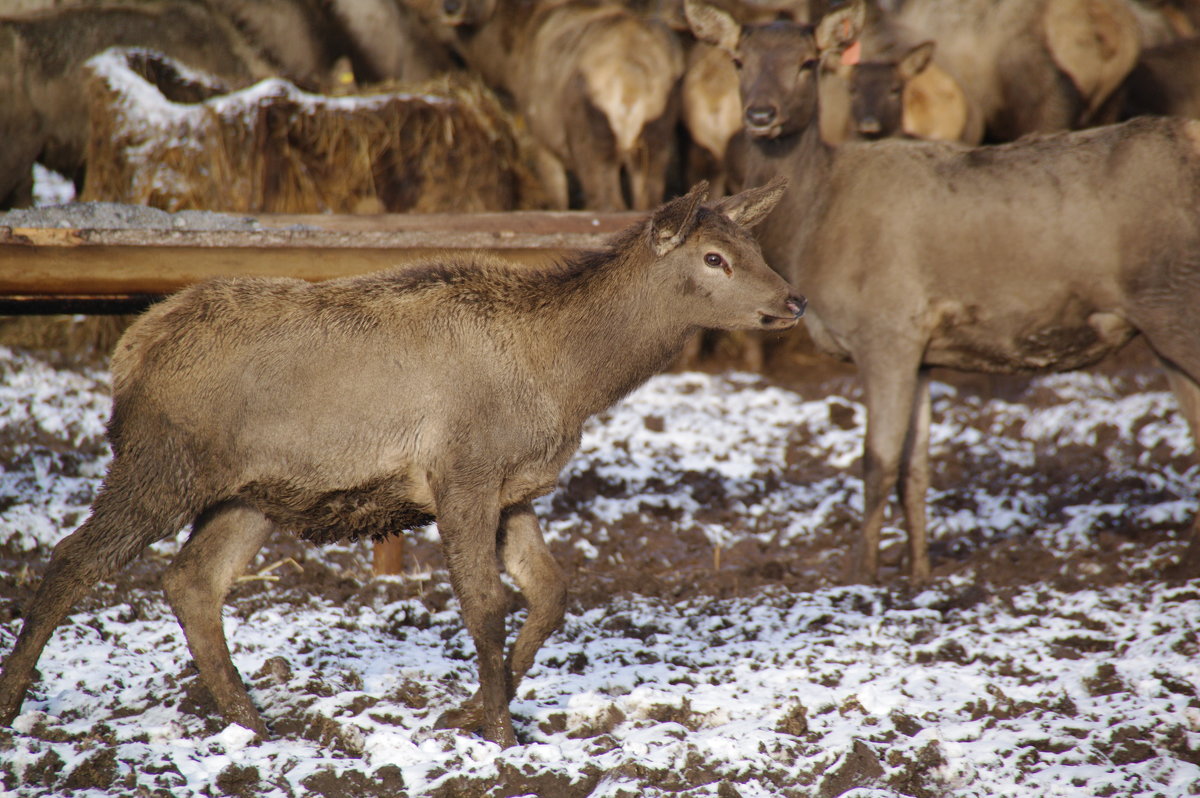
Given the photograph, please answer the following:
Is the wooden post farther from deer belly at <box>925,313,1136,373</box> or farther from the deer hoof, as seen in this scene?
deer belly at <box>925,313,1136,373</box>

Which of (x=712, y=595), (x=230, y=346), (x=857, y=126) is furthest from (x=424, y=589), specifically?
(x=857, y=126)

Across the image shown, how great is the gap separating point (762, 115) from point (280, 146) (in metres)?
4.97

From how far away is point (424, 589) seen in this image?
6.95 m

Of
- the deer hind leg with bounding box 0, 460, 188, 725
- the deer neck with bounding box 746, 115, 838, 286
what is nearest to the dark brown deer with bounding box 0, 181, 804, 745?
the deer hind leg with bounding box 0, 460, 188, 725

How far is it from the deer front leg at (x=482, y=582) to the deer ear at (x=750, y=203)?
167 cm

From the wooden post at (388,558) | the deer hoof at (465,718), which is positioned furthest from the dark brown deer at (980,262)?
the deer hoof at (465,718)

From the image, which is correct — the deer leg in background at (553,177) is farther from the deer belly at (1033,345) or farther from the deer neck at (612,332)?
the deer neck at (612,332)

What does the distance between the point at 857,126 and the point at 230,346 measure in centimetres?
612

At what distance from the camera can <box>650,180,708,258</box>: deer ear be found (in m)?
5.03

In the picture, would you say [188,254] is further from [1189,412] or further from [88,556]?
[1189,412]

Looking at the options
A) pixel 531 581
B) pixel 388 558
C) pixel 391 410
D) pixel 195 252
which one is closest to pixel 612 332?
pixel 391 410

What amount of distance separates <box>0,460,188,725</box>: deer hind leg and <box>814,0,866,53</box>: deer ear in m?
5.33

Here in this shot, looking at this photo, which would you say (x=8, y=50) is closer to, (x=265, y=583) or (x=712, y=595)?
(x=265, y=583)

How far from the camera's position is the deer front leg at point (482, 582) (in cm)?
493
